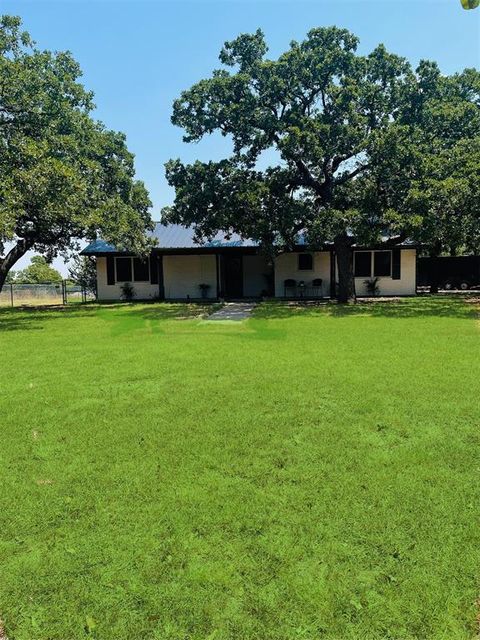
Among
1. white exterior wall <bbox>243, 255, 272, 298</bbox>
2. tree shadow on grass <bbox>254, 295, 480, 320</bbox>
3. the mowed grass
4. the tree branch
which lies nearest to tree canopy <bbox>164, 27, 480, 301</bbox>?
the tree branch

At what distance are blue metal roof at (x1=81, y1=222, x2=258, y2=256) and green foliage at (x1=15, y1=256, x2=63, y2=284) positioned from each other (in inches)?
1190

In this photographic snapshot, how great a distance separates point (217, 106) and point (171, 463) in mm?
15695

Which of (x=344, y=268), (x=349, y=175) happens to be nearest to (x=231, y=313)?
(x=344, y=268)

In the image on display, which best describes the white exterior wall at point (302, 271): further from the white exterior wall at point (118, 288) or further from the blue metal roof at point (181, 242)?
the white exterior wall at point (118, 288)

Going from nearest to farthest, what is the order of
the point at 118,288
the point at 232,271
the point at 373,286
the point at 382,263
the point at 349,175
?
the point at 349,175, the point at 373,286, the point at 382,263, the point at 118,288, the point at 232,271

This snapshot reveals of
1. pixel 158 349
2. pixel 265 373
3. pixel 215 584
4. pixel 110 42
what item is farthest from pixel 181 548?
pixel 110 42

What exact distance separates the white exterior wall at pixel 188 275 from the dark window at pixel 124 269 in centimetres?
180

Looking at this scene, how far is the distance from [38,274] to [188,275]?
3486cm

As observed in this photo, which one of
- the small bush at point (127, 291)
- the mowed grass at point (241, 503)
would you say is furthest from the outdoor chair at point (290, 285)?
the mowed grass at point (241, 503)

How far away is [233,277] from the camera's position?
24375 mm

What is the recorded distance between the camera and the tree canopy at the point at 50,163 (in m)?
13.3

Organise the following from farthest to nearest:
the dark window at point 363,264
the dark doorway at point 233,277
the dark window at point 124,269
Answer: the dark doorway at point 233,277 < the dark window at point 124,269 < the dark window at point 363,264

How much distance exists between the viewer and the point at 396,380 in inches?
242

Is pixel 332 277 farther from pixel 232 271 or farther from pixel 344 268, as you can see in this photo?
pixel 232 271
